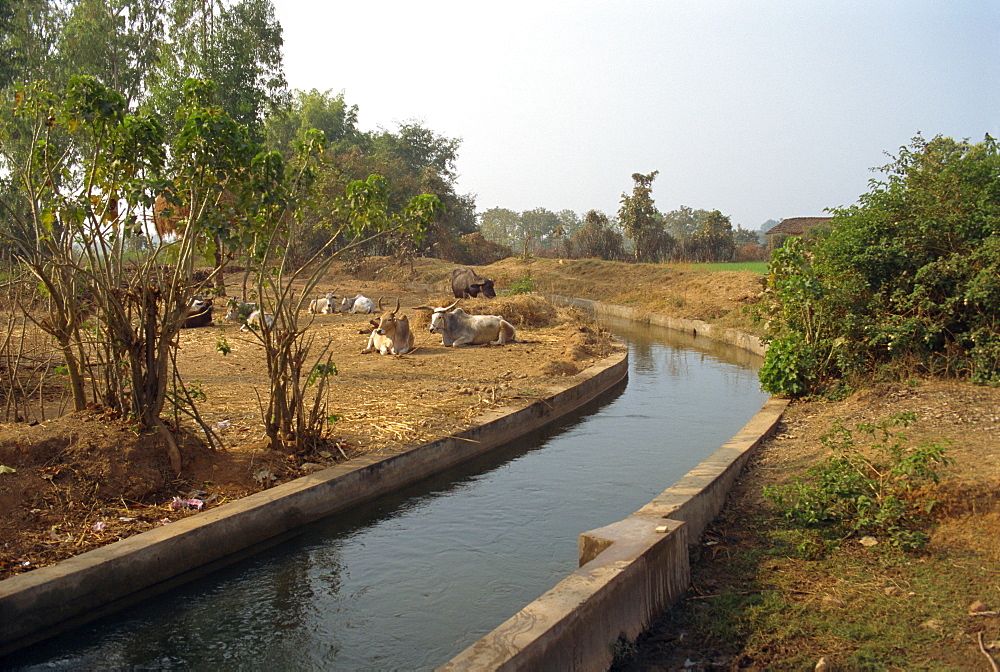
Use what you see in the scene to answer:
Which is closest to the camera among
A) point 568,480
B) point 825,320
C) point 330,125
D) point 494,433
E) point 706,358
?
point 568,480

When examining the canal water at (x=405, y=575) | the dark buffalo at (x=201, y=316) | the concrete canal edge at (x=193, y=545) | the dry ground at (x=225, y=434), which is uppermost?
the dark buffalo at (x=201, y=316)

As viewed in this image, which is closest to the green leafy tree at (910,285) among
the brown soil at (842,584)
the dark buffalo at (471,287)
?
the brown soil at (842,584)

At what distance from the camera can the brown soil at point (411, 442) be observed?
477 centimetres

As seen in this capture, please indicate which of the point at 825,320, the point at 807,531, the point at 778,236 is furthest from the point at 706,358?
the point at 778,236

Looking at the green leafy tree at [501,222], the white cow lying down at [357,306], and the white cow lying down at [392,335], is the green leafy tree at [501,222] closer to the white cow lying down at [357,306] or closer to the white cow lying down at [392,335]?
the white cow lying down at [357,306]

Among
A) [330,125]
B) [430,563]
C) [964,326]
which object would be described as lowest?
[430,563]

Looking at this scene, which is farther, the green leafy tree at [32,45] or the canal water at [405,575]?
the green leafy tree at [32,45]

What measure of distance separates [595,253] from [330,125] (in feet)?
74.8

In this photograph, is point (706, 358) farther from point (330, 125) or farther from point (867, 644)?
point (330, 125)

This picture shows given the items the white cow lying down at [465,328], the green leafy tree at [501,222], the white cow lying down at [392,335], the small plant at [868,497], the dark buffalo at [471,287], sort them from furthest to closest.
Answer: the green leafy tree at [501,222], the dark buffalo at [471,287], the white cow lying down at [465,328], the white cow lying down at [392,335], the small plant at [868,497]

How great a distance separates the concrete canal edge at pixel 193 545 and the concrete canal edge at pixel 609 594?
8.41 ft

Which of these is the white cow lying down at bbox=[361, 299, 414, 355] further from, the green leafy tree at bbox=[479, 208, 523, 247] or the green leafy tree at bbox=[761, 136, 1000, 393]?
the green leafy tree at bbox=[479, 208, 523, 247]

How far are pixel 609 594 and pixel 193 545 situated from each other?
305 centimetres

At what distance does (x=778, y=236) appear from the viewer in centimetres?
4203
